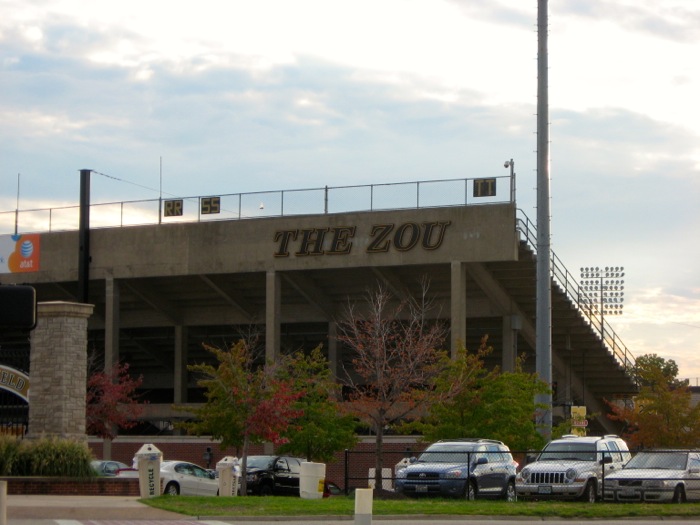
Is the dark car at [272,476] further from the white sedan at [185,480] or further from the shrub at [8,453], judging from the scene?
the shrub at [8,453]

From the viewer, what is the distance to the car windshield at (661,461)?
90.9 feet

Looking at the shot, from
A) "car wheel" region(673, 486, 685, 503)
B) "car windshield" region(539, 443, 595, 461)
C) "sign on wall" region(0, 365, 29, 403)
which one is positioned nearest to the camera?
"car wheel" region(673, 486, 685, 503)

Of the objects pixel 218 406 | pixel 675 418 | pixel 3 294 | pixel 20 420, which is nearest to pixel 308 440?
pixel 218 406

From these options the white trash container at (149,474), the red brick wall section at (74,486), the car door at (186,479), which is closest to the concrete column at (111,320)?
the car door at (186,479)

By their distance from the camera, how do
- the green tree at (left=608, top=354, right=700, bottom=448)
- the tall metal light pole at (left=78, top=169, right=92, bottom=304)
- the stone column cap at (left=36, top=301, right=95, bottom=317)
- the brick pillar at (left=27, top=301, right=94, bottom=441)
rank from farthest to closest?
the tall metal light pole at (left=78, top=169, right=92, bottom=304), the green tree at (left=608, top=354, right=700, bottom=448), the stone column cap at (left=36, top=301, right=95, bottom=317), the brick pillar at (left=27, top=301, right=94, bottom=441)

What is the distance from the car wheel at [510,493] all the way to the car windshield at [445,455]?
142 centimetres

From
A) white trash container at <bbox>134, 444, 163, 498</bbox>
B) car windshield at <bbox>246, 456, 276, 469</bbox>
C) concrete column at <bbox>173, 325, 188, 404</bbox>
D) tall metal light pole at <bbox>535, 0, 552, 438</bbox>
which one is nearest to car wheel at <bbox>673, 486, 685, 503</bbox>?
tall metal light pole at <bbox>535, 0, 552, 438</bbox>

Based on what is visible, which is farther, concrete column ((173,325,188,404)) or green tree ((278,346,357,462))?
concrete column ((173,325,188,404))

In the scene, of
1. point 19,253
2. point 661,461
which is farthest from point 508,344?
point 19,253

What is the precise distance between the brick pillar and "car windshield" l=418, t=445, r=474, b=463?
9745 mm

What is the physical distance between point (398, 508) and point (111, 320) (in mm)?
30139

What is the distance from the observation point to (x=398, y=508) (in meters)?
23.4

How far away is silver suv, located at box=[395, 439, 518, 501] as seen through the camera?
28.4 m

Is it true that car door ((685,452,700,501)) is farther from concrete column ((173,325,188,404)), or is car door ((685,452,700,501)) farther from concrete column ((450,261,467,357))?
concrete column ((173,325,188,404))
